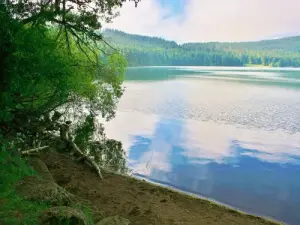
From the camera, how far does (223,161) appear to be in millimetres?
19578

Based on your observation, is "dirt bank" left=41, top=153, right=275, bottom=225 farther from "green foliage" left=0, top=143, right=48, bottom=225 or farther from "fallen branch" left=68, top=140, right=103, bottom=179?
"green foliage" left=0, top=143, right=48, bottom=225

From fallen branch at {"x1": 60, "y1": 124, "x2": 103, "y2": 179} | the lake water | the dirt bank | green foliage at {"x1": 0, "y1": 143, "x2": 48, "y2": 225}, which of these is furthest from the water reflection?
green foliage at {"x1": 0, "y1": 143, "x2": 48, "y2": 225}

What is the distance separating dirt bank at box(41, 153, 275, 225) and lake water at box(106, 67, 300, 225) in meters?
2.95

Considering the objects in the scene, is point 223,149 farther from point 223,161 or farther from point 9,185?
point 9,185

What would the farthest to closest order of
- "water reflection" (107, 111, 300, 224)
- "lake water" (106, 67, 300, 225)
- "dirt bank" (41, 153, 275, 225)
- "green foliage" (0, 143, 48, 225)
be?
"lake water" (106, 67, 300, 225) → "water reflection" (107, 111, 300, 224) → "dirt bank" (41, 153, 275, 225) → "green foliage" (0, 143, 48, 225)

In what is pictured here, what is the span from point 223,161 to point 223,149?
263cm

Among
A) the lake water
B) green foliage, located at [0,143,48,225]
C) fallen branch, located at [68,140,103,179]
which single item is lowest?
the lake water

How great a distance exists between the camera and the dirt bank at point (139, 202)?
998 centimetres

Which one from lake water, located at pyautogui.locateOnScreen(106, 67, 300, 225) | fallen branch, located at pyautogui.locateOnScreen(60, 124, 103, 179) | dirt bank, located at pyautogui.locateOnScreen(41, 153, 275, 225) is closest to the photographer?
dirt bank, located at pyautogui.locateOnScreen(41, 153, 275, 225)

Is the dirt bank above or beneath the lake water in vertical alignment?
above

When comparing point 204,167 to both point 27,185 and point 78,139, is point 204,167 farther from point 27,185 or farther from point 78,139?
point 27,185

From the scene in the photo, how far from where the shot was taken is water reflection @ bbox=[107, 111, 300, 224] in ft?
48.3

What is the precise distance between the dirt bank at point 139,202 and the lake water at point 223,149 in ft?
9.67

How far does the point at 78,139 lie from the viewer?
21609 millimetres
